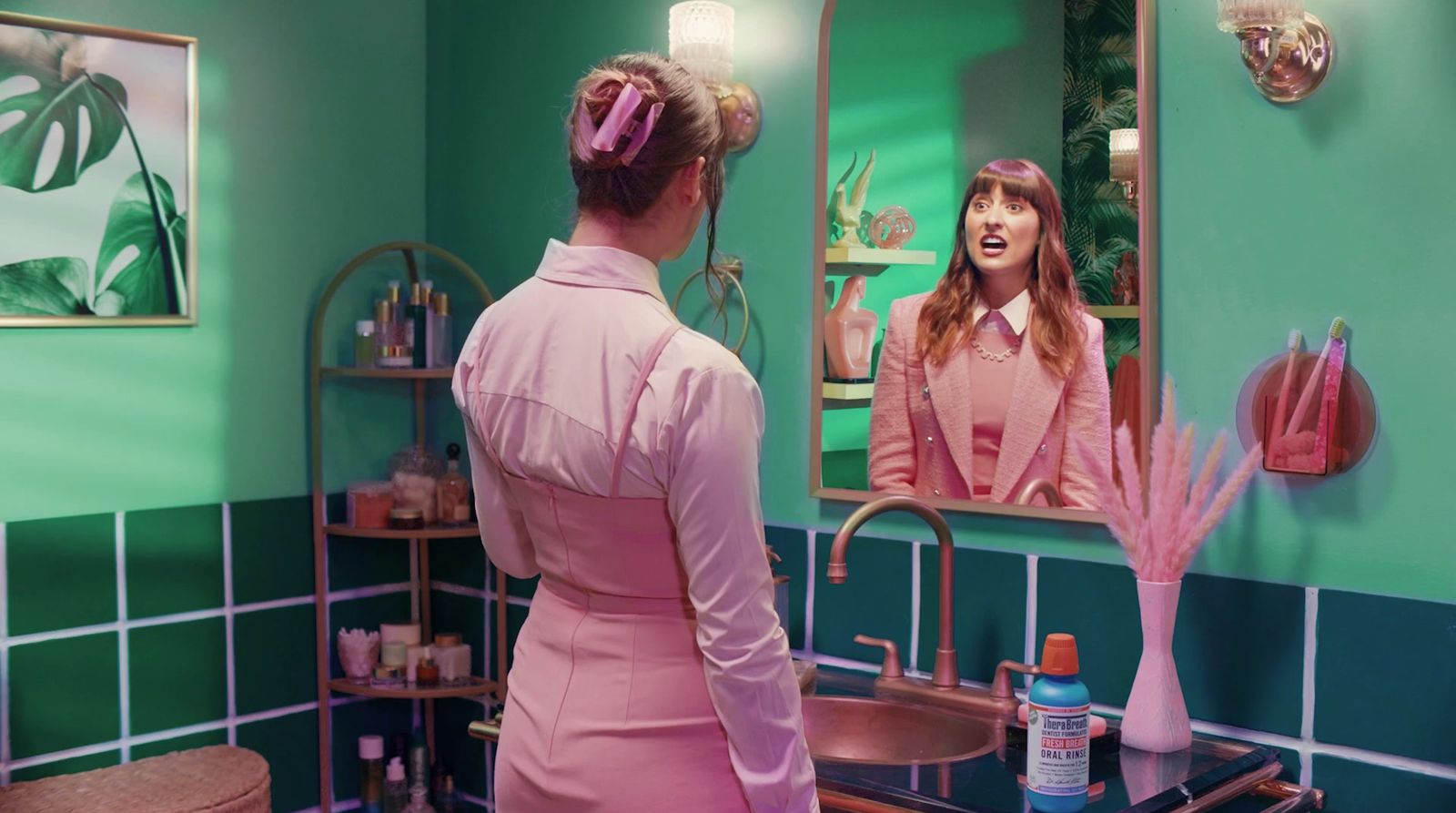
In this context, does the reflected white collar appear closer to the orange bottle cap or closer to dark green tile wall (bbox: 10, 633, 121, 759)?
the orange bottle cap

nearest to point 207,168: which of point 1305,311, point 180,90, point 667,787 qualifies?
point 180,90

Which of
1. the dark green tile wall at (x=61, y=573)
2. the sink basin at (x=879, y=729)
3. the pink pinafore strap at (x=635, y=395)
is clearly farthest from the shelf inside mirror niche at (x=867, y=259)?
the dark green tile wall at (x=61, y=573)

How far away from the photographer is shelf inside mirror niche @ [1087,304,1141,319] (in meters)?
1.96

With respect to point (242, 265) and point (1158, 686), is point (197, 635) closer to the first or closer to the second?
point (242, 265)

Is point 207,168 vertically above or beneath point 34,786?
above

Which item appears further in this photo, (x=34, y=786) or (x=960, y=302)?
(x=34, y=786)

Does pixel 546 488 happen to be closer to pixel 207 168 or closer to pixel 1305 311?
pixel 1305 311

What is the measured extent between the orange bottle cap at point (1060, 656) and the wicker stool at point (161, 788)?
53.7 inches

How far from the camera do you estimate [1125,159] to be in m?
1.96

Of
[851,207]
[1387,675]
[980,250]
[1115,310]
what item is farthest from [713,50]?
[1387,675]

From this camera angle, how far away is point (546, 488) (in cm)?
148

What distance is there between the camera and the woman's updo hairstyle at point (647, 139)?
1.44 metres

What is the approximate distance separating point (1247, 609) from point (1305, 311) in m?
0.38

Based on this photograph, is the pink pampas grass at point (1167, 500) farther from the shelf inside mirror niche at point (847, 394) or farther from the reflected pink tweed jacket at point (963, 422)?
the shelf inside mirror niche at point (847, 394)
